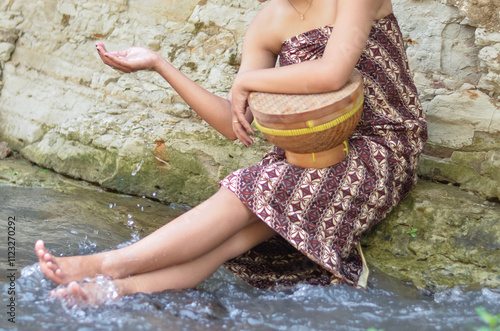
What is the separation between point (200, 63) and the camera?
12.5 feet

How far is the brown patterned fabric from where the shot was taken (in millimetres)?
2418

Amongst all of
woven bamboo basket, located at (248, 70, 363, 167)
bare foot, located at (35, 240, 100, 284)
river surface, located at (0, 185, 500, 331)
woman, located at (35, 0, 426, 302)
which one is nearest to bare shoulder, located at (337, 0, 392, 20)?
woman, located at (35, 0, 426, 302)

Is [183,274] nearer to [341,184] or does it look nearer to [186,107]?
[341,184]

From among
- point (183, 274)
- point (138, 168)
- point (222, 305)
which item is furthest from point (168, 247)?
point (138, 168)

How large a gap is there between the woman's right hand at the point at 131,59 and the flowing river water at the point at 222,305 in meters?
0.85

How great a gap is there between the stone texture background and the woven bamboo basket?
27.2 inches

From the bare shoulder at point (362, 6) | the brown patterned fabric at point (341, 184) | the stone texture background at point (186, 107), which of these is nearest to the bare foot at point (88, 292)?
the brown patterned fabric at point (341, 184)

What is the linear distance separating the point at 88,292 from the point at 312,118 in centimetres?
98

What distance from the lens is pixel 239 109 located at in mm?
2637

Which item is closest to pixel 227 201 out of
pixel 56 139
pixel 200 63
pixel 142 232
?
pixel 142 232

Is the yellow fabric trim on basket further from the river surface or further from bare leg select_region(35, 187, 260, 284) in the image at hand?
the river surface

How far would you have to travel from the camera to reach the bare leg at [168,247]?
228 centimetres

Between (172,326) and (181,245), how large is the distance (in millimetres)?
361

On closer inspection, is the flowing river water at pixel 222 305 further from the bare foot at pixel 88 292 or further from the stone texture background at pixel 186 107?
the stone texture background at pixel 186 107
